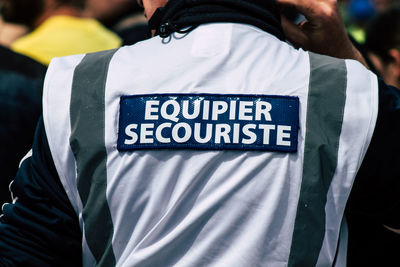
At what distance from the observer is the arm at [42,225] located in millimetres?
1512

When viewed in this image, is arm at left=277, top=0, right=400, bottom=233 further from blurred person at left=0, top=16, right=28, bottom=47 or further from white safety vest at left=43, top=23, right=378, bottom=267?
blurred person at left=0, top=16, right=28, bottom=47

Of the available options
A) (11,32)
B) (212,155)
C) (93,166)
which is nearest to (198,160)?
(212,155)

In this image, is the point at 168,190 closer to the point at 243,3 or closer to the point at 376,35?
the point at 243,3

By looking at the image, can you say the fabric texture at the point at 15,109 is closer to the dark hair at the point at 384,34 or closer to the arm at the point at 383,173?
the arm at the point at 383,173

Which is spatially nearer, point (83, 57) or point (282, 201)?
point (282, 201)

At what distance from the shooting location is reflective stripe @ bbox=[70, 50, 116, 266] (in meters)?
1.49

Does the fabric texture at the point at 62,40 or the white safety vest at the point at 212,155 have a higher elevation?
the fabric texture at the point at 62,40

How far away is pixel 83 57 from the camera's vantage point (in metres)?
1.62

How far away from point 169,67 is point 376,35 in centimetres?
239

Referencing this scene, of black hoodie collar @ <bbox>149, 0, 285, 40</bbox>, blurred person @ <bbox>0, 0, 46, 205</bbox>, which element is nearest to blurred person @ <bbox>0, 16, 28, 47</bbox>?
blurred person @ <bbox>0, 0, 46, 205</bbox>

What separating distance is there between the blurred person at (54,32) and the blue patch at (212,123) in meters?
2.14

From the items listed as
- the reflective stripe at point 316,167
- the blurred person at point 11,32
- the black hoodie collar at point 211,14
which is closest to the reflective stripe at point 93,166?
the black hoodie collar at point 211,14

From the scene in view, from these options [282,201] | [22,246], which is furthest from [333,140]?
[22,246]

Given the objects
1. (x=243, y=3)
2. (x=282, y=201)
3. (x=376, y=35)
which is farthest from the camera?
(x=376, y=35)
